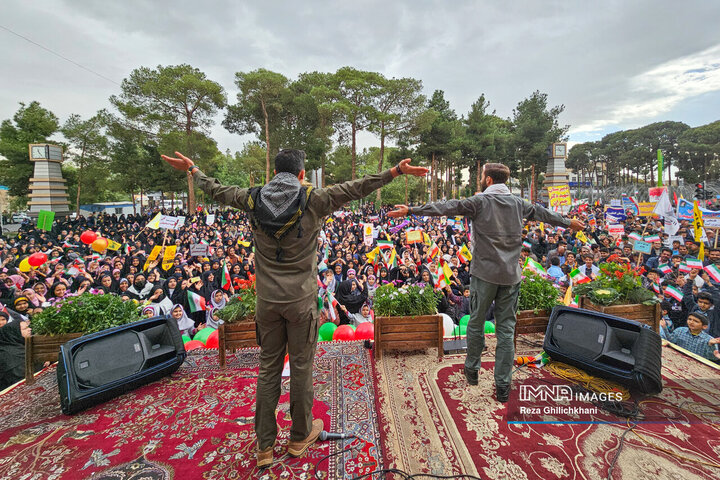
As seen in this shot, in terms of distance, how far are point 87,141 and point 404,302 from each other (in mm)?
34583

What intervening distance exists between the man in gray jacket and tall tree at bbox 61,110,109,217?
32.4 meters

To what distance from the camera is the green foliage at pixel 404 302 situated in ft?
12.2

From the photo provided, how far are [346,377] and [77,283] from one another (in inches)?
281

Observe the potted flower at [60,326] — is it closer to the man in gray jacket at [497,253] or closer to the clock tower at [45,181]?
the man in gray jacket at [497,253]

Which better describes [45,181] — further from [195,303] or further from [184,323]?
[184,323]

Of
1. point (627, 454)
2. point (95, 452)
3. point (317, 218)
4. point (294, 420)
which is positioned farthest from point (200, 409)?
point (627, 454)

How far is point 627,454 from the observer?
7.24 feet

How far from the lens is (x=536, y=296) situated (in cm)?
391

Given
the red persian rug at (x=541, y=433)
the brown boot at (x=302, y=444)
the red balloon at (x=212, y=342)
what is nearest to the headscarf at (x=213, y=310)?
the red balloon at (x=212, y=342)

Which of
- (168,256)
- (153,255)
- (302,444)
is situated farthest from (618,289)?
(153,255)

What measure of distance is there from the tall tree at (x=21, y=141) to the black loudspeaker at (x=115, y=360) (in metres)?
31.0

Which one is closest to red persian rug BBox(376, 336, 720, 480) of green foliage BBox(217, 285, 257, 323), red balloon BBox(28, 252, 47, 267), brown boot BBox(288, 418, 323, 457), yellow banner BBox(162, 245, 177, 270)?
brown boot BBox(288, 418, 323, 457)

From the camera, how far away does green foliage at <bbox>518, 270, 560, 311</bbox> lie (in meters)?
3.91

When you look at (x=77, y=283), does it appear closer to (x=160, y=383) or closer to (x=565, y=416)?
(x=160, y=383)
